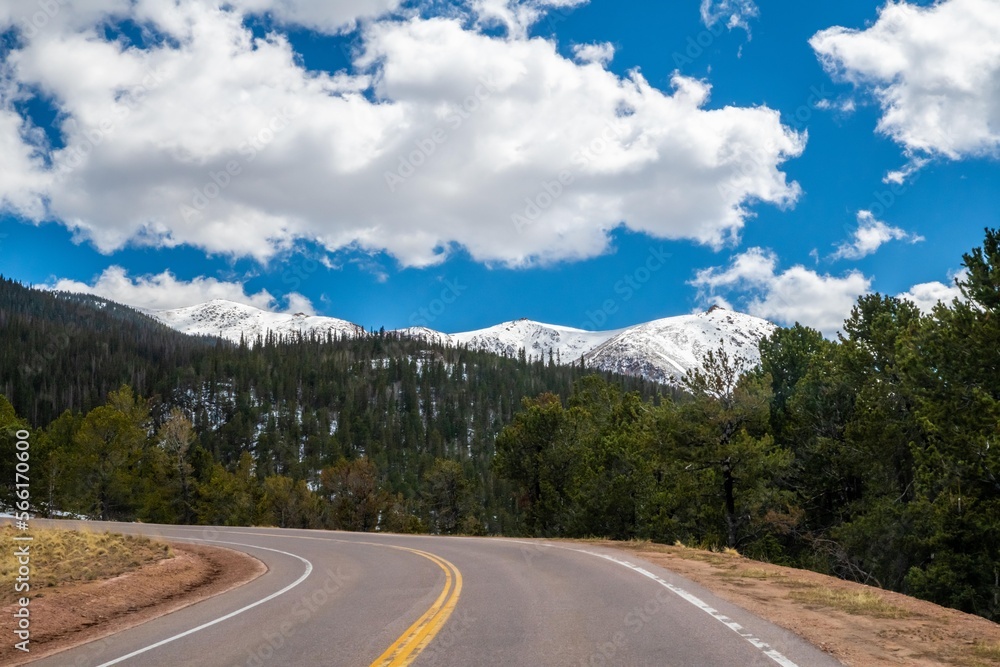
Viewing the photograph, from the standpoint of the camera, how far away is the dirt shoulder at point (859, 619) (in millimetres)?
7465

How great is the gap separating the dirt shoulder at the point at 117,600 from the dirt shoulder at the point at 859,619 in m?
10.2

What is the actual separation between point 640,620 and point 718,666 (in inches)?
102

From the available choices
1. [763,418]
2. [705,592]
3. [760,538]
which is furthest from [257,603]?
[760,538]

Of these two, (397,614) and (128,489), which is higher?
(397,614)

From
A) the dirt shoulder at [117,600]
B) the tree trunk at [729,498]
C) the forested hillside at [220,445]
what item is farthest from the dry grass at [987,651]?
the forested hillside at [220,445]

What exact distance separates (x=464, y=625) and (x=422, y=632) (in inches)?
28.0

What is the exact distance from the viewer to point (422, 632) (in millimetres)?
8969

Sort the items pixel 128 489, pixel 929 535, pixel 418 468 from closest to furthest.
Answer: pixel 929 535, pixel 128 489, pixel 418 468

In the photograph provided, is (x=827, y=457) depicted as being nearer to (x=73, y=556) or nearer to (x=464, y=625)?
(x=464, y=625)

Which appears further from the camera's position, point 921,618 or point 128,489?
point 128,489

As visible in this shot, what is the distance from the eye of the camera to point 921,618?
972cm

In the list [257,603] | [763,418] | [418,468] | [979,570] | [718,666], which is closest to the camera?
[718,666]

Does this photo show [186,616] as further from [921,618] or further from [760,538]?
[760,538]

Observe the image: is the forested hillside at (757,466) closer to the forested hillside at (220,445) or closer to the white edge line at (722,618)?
the forested hillside at (220,445)
